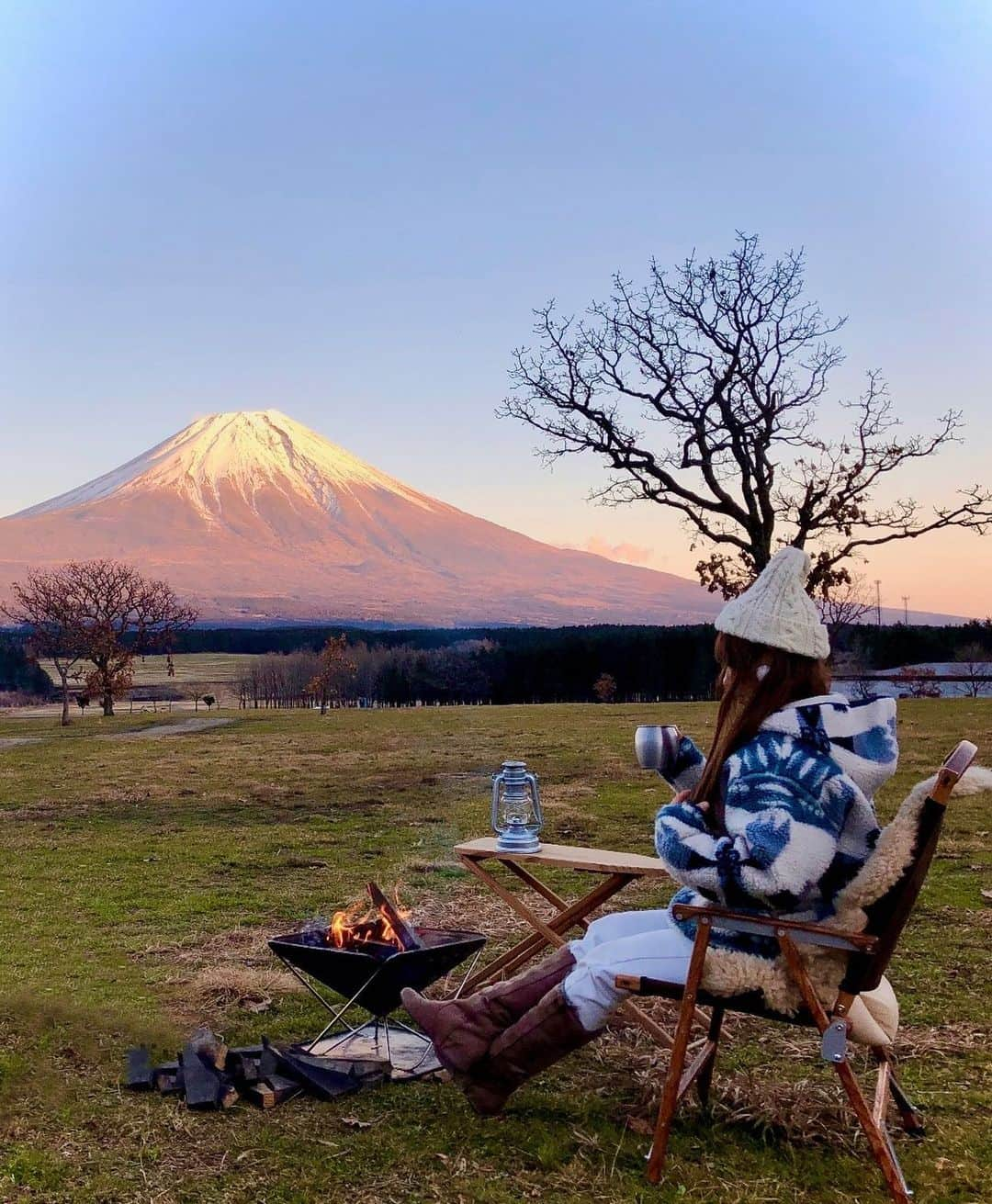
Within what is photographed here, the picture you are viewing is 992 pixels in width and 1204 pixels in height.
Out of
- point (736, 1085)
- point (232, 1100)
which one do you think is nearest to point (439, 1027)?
point (232, 1100)

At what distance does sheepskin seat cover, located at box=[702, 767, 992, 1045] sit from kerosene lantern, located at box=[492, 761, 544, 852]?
3.44 ft

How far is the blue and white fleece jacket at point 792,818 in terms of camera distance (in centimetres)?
272

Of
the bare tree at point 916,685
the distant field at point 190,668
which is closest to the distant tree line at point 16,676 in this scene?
the distant field at point 190,668

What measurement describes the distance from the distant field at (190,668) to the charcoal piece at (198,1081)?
97.2 ft

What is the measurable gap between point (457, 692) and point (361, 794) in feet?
114

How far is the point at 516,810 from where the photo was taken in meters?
4.01

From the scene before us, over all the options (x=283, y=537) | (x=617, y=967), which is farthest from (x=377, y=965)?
(x=283, y=537)

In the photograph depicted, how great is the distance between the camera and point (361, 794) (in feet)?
36.7

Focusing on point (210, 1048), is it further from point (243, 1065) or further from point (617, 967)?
point (617, 967)

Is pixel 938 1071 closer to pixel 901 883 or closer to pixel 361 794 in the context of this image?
pixel 901 883

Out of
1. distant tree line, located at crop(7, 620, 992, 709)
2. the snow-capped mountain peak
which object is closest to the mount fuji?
the snow-capped mountain peak

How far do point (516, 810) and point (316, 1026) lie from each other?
46.1 inches

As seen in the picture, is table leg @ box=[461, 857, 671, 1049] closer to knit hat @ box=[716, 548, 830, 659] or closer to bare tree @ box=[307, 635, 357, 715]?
knit hat @ box=[716, 548, 830, 659]

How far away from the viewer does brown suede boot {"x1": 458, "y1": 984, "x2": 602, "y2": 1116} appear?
312 cm
